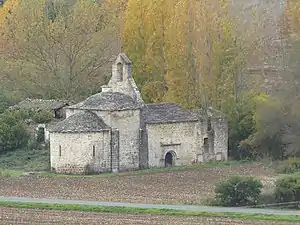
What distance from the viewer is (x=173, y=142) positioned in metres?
56.8

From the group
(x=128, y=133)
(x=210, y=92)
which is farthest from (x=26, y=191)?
(x=210, y=92)

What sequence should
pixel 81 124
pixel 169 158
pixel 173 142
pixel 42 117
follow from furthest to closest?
pixel 42 117 < pixel 169 158 < pixel 173 142 < pixel 81 124

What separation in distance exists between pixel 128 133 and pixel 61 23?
18738 mm

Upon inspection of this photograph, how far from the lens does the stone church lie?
175ft

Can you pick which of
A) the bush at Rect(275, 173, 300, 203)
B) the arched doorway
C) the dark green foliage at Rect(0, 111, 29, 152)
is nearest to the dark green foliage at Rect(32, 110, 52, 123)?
the dark green foliage at Rect(0, 111, 29, 152)

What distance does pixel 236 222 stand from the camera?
36125mm

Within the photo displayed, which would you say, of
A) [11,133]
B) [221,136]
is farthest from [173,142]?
[11,133]

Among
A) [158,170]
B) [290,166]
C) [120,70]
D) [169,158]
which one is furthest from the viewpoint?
[120,70]

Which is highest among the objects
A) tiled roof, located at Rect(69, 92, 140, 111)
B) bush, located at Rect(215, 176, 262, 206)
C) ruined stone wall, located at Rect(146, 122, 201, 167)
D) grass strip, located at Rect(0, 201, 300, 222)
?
tiled roof, located at Rect(69, 92, 140, 111)

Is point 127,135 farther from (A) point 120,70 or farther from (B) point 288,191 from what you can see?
(B) point 288,191

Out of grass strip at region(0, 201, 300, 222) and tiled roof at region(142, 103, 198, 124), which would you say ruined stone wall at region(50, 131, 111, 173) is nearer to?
tiled roof at region(142, 103, 198, 124)

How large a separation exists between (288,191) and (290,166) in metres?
11.1

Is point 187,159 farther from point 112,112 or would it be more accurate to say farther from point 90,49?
point 90,49

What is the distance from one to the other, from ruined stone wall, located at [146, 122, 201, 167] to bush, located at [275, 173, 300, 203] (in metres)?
15.5
